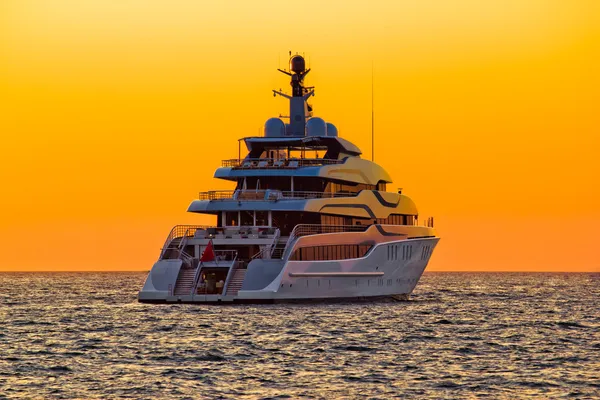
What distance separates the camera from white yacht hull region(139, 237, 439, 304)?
62750 millimetres

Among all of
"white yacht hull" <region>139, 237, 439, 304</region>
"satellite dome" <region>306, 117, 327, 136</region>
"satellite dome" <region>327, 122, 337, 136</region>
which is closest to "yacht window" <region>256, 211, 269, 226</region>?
"white yacht hull" <region>139, 237, 439, 304</region>

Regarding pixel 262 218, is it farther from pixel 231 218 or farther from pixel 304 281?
pixel 304 281

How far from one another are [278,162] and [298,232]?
28.3 feet

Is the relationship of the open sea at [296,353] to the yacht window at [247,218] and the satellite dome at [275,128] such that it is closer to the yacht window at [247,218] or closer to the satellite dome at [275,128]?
the yacht window at [247,218]

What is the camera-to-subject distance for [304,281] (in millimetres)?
64125

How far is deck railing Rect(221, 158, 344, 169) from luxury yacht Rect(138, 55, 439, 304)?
0.06m

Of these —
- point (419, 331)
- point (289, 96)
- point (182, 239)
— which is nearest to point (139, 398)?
point (419, 331)

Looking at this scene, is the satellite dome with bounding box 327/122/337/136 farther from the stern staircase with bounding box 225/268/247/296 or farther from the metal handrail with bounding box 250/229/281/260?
the stern staircase with bounding box 225/268/247/296

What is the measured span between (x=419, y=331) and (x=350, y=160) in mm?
23615

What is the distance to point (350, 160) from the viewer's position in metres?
77.2

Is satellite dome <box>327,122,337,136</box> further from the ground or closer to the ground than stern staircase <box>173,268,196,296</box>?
further from the ground

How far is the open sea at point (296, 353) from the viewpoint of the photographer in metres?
37.8

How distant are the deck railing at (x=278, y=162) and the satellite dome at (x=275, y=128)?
6.11m

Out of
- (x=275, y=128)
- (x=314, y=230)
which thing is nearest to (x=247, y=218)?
(x=314, y=230)
